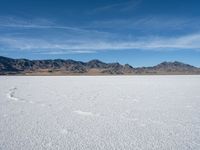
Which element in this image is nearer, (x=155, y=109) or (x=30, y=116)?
(x=30, y=116)

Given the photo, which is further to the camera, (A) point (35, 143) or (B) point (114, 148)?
(A) point (35, 143)

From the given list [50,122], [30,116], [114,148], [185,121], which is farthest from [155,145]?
[30,116]

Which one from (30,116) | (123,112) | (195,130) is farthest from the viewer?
(123,112)

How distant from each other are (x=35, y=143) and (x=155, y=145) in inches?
87.6

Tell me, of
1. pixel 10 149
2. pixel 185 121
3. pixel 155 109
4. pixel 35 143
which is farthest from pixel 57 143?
pixel 155 109

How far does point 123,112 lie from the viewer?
779cm

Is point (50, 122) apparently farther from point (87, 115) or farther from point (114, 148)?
point (114, 148)

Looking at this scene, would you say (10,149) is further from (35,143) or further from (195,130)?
(195,130)

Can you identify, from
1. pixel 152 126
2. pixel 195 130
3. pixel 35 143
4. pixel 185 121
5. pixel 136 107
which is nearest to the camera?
pixel 35 143

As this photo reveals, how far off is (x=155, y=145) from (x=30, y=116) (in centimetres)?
400

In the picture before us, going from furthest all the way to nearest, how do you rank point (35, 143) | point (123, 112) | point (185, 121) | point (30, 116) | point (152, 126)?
point (123, 112), point (30, 116), point (185, 121), point (152, 126), point (35, 143)

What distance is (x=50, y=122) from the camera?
6.51 meters

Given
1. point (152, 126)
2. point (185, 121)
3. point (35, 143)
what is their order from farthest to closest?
point (185, 121) < point (152, 126) < point (35, 143)

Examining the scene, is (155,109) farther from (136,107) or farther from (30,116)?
(30,116)
